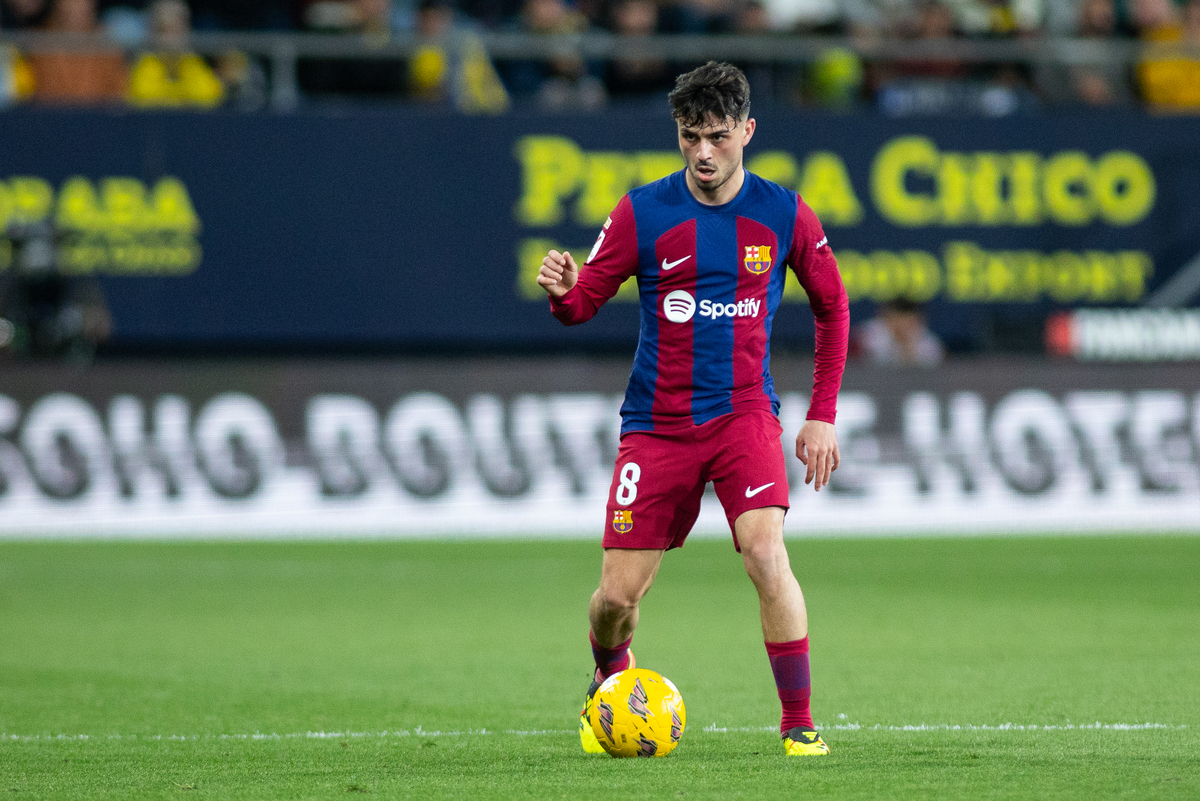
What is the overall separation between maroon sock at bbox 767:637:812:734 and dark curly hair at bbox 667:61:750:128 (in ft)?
5.42

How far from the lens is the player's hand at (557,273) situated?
16.8ft

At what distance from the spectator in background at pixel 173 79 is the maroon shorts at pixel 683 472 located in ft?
35.8

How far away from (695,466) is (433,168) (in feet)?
34.7

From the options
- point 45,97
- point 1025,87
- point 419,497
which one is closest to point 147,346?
point 45,97

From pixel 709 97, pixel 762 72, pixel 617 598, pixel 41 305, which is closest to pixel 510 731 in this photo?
pixel 617 598

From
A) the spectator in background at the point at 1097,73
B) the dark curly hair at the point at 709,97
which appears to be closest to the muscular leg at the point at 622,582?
the dark curly hair at the point at 709,97

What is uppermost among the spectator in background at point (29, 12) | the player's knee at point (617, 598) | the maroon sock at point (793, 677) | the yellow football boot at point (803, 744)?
the spectator in background at point (29, 12)

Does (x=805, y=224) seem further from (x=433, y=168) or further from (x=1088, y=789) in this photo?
(x=433, y=168)

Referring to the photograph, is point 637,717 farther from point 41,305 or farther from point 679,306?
point 41,305

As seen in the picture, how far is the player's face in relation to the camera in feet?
16.5

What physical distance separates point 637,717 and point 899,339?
10048 millimetres

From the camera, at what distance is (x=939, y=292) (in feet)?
52.2

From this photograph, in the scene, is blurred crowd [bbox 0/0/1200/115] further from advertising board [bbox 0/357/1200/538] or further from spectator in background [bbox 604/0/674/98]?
advertising board [bbox 0/357/1200/538]

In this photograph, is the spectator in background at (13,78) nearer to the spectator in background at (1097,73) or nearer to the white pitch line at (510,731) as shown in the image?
the spectator in background at (1097,73)
